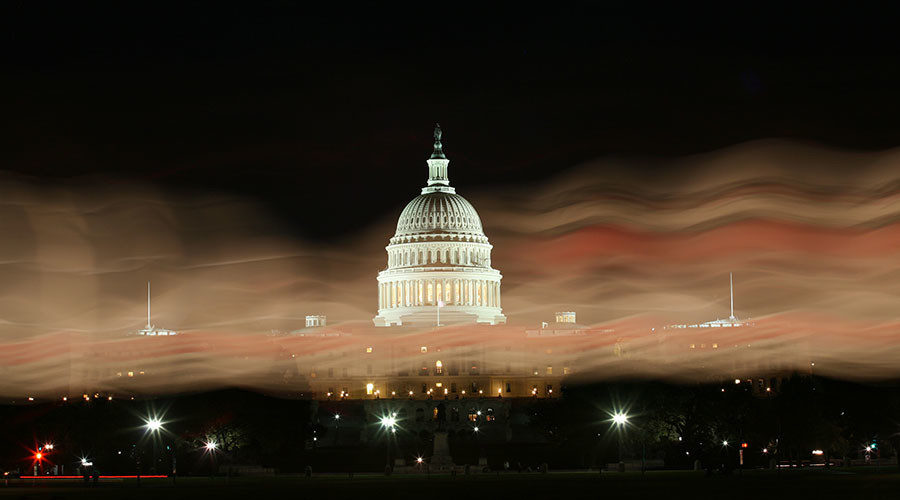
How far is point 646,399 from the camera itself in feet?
450

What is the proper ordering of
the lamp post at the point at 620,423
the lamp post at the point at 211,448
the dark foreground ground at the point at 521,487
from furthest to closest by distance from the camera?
the lamp post at the point at 620,423 → the lamp post at the point at 211,448 → the dark foreground ground at the point at 521,487

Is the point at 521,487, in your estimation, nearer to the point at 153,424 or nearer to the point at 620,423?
the point at 153,424

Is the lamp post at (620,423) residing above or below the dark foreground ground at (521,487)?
above

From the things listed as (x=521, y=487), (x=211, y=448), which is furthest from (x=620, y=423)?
(x=521, y=487)

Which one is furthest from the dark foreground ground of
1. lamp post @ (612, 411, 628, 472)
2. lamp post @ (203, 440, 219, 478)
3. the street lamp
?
lamp post @ (612, 411, 628, 472)

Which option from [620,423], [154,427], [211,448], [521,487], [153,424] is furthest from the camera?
[620,423]

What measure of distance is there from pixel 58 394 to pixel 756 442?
82.3 m

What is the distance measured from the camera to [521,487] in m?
89.5

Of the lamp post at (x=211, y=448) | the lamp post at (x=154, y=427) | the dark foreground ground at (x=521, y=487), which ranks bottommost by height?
the dark foreground ground at (x=521, y=487)

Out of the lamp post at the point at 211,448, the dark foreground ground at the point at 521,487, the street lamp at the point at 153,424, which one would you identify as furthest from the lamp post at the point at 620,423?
the street lamp at the point at 153,424

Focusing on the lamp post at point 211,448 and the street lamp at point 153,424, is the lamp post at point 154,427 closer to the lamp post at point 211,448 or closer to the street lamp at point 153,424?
the street lamp at point 153,424

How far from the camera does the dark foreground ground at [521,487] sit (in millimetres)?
80812

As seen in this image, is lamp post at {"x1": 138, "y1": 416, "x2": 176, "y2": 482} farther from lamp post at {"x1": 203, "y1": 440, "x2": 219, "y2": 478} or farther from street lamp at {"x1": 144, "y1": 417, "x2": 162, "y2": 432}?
lamp post at {"x1": 203, "y1": 440, "x2": 219, "y2": 478}

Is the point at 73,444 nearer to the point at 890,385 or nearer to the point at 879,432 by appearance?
the point at 879,432
